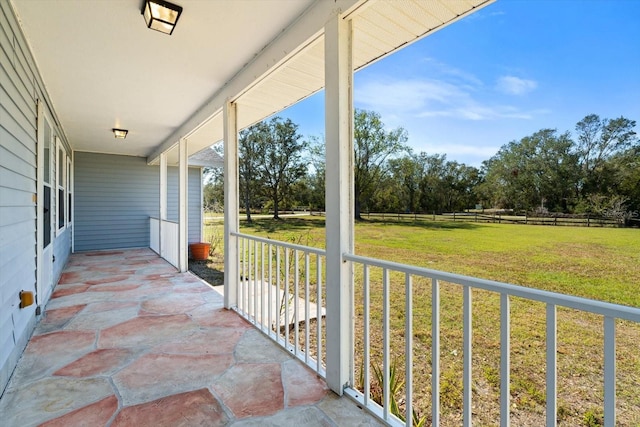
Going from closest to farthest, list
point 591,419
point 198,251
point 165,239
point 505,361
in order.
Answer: point 505,361, point 591,419, point 165,239, point 198,251

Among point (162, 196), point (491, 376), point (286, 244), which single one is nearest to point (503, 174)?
point (491, 376)

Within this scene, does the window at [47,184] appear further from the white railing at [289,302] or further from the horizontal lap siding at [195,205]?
the horizontal lap siding at [195,205]

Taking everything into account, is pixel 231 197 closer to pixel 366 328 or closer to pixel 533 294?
pixel 366 328

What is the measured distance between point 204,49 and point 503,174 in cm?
248

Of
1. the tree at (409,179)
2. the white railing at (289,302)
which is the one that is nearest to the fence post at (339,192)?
the white railing at (289,302)

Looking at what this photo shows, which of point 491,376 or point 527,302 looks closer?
point 527,302

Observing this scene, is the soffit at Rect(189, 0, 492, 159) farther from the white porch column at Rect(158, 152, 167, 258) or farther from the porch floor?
the white porch column at Rect(158, 152, 167, 258)

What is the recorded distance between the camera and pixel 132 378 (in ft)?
7.08

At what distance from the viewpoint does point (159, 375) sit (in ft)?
7.21

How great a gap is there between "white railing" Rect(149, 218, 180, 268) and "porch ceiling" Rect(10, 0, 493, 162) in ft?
7.99

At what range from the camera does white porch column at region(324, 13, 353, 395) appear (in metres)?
1.99

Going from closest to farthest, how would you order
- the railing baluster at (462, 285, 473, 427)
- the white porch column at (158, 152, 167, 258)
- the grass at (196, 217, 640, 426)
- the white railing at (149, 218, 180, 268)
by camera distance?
the grass at (196, 217, 640, 426) → the railing baluster at (462, 285, 473, 427) → the white railing at (149, 218, 180, 268) → the white porch column at (158, 152, 167, 258)

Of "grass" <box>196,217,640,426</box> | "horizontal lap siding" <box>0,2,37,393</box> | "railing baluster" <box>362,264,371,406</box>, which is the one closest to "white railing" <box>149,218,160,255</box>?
"horizontal lap siding" <box>0,2,37,393</box>

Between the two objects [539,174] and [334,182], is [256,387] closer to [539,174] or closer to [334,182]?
[334,182]
